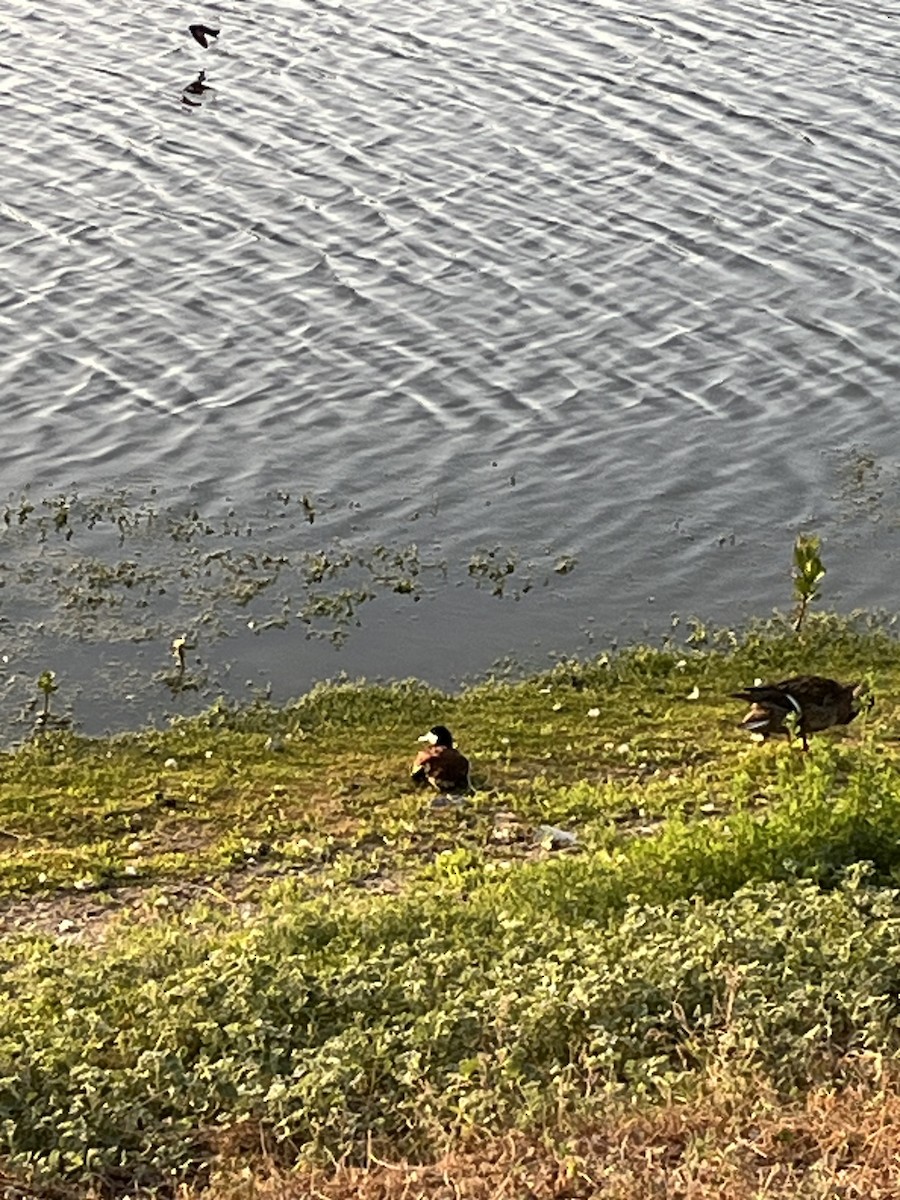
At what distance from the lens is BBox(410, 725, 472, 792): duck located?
12000 millimetres

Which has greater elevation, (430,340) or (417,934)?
(417,934)

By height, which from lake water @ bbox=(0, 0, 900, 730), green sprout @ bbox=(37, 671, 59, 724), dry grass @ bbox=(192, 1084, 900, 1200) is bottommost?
green sprout @ bbox=(37, 671, 59, 724)

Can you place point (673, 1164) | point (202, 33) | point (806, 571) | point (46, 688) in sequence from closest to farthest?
point (673, 1164) → point (46, 688) → point (806, 571) → point (202, 33)

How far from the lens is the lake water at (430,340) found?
15.0 metres

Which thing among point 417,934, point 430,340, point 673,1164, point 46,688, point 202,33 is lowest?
point 46,688

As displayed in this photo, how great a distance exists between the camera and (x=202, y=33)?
26.8 meters

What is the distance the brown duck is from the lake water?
99.5 inches

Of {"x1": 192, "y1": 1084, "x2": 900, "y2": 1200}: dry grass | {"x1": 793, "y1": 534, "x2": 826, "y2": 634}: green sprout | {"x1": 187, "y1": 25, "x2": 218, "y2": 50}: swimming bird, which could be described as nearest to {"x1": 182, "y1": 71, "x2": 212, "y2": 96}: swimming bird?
{"x1": 187, "y1": 25, "x2": 218, "y2": 50}: swimming bird

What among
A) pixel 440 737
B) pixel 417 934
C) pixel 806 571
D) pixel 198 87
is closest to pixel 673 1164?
pixel 417 934

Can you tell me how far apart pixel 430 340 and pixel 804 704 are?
7.81 metres

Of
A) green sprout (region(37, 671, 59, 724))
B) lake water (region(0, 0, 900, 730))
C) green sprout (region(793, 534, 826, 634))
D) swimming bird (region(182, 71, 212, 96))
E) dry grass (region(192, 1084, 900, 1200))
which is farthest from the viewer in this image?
swimming bird (region(182, 71, 212, 96))

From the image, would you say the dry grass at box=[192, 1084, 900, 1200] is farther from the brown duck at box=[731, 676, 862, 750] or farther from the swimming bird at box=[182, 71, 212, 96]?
the swimming bird at box=[182, 71, 212, 96]

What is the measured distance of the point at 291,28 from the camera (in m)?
27.5

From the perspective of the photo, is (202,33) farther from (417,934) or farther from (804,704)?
(417,934)
